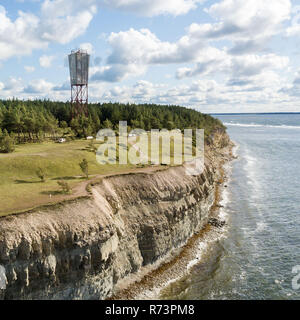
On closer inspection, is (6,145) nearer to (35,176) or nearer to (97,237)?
(35,176)

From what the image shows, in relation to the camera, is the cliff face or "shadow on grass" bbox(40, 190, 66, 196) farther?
"shadow on grass" bbox(40, 190, 66, 196)

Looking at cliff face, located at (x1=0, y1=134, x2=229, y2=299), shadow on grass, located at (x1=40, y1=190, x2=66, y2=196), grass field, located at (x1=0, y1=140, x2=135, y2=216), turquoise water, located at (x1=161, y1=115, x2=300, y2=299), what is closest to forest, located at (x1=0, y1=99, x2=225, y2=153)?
grass field, located at (x1=0, y1=140, x2=135, y2=216)

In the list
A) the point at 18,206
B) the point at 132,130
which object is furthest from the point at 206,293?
the point at 132,130

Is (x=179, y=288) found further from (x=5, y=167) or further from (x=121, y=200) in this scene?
(x=5, y=167)

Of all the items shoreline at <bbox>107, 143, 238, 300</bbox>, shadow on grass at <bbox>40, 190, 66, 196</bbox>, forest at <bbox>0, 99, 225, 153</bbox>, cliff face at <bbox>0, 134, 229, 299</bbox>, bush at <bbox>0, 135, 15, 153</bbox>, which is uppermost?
forest at <bbox>0, 99, 225, 153</bbox>

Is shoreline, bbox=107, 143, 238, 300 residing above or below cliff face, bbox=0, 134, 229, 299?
below

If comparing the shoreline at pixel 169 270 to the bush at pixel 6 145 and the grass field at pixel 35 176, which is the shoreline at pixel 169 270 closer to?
the grass field at pixel 35 176

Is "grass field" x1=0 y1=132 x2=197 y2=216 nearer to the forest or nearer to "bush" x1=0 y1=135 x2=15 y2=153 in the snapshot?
"bush" x1=0 y1=135 x2=15 y2=153

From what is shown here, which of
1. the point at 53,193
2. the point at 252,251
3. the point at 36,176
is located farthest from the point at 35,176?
the point at 252,251
